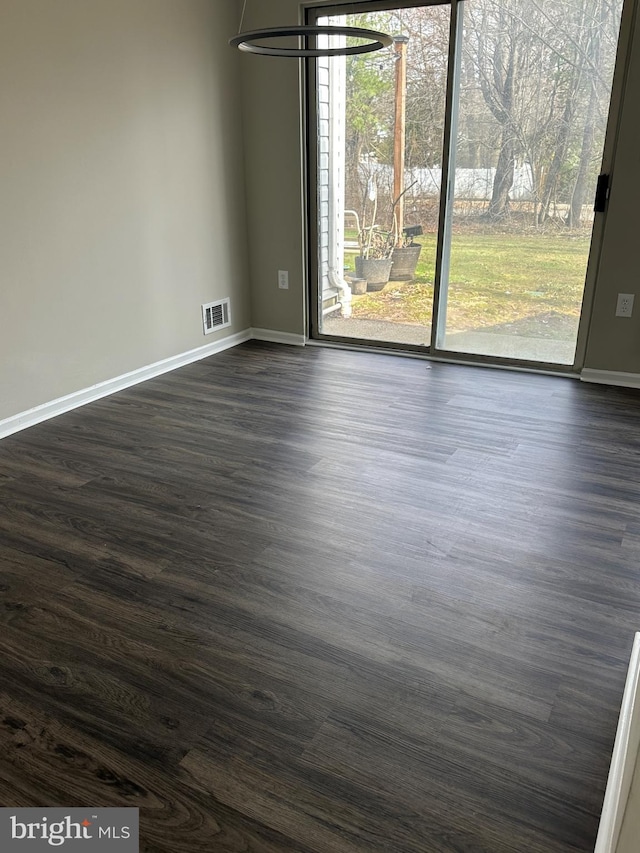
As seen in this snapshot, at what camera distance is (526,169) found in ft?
12.9

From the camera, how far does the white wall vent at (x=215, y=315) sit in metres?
4.59

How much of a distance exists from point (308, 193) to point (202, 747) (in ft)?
12.6

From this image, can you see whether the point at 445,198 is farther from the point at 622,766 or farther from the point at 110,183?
the point at 622,766

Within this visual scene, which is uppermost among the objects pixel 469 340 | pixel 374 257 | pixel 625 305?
pixel 374 257

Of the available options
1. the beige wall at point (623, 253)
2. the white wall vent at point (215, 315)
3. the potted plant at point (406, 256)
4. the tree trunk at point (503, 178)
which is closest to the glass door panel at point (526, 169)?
the tree trunk at point (503, 178)

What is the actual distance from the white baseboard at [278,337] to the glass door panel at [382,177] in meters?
0.18

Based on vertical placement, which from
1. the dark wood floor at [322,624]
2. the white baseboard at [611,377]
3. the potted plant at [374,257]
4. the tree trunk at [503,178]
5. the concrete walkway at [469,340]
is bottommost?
the dark wood floor at [322,624]

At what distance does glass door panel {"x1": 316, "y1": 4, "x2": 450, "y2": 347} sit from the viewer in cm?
407

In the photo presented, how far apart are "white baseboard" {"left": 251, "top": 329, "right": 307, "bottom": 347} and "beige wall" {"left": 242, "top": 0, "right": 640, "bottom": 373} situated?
0.15 feet

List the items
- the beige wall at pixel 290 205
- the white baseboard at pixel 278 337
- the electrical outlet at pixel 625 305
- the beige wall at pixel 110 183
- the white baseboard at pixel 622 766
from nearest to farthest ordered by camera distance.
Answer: the white baseboard at pixel 622 766, the beige wall at pixel 110 183, the beige wall at pixel 290 205, the electrical outlet at pixel 625 305, the white baseboard at pixel 278 337

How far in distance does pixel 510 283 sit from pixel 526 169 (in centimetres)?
65

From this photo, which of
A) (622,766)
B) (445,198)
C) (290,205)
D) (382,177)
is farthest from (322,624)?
(290,205)

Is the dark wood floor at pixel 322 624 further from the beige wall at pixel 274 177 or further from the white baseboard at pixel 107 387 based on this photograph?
the beige wall at pixel 274 177

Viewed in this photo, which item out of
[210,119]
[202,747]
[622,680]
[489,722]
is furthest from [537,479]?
[210,119]
